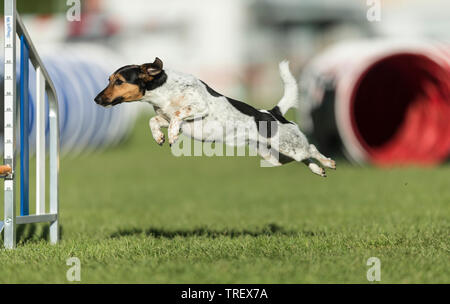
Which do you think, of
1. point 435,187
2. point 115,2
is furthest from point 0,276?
point 115,2

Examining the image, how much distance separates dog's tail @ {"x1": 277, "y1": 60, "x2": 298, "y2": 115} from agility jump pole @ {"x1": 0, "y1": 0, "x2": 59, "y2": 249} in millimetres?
1668

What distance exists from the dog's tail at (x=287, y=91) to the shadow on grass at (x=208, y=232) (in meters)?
1.14

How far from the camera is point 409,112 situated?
13375mm

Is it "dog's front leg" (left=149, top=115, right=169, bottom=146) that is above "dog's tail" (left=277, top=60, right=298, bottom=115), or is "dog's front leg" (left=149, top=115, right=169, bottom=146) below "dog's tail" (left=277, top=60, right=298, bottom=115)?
below

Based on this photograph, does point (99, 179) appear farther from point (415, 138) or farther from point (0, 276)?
point (0, 276)

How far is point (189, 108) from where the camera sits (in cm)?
466

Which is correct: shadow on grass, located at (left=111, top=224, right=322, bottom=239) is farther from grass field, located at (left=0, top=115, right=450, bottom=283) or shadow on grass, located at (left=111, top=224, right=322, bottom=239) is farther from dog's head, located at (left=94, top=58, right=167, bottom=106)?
dog's head, located at (left=94, top=58, right=167, bottom=106)

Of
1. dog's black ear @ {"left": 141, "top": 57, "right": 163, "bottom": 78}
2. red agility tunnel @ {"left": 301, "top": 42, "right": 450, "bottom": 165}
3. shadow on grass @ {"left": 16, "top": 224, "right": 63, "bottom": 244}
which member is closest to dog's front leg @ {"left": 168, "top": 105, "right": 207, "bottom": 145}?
dog's black ear @ {"left": 141, "top": 57, "right": 163, "bottom": 78}

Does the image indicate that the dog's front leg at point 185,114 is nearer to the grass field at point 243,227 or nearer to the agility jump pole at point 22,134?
the grass field at point 243,227

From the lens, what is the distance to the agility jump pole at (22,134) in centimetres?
507

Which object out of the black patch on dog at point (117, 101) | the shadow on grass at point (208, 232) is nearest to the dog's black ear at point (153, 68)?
the black patch on dog at point (117, 101)

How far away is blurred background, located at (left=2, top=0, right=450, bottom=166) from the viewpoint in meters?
12.2
